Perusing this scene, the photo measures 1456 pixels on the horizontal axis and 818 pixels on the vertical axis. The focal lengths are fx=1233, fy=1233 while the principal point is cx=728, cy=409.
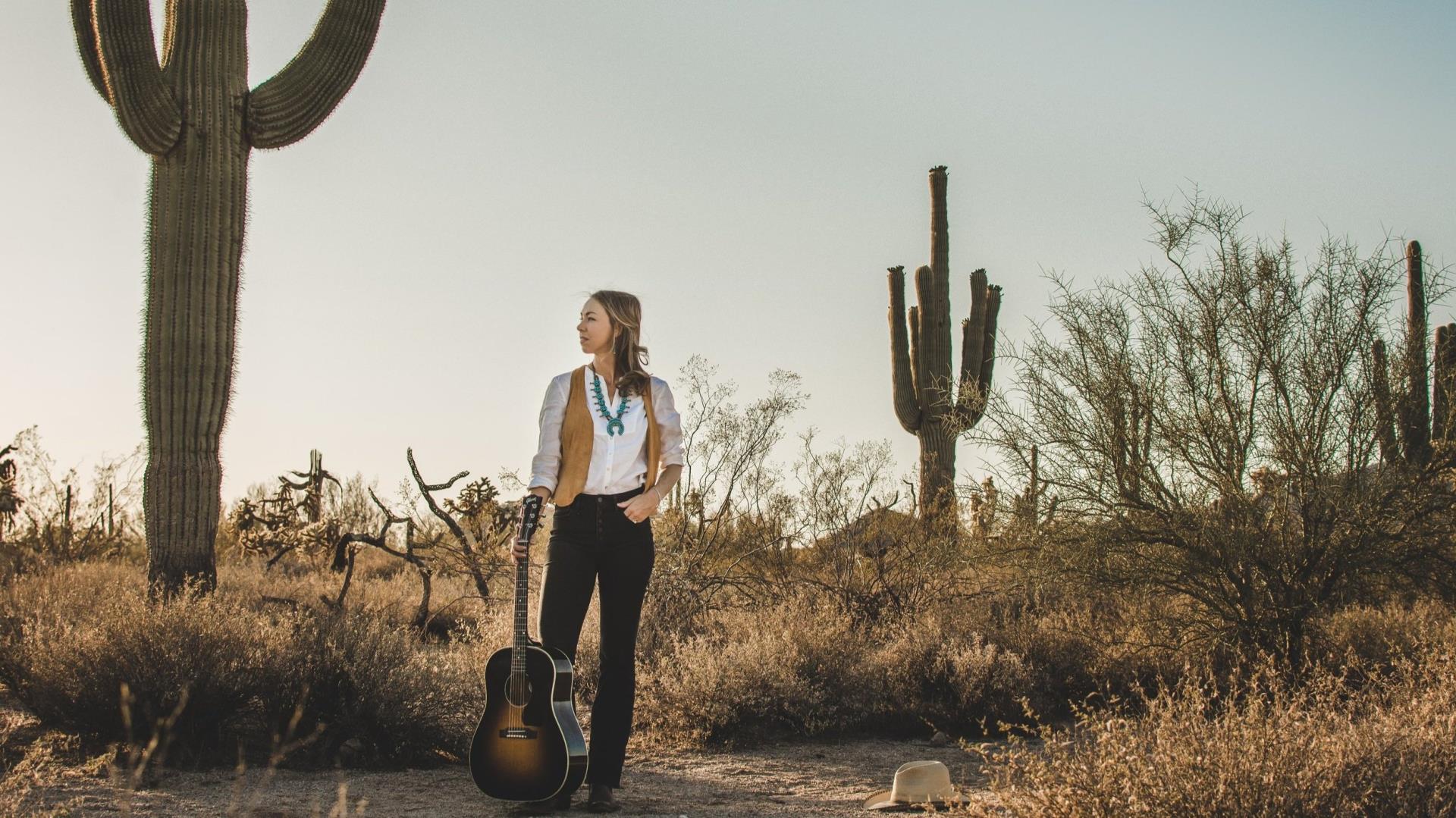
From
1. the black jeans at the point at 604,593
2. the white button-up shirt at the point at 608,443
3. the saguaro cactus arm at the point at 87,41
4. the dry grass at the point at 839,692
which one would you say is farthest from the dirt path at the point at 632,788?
the saguaro cactus arm at the point at 87,41

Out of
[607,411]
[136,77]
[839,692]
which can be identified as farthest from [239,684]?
[136,77]

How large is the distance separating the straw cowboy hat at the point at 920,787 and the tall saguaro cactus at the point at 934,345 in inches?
385

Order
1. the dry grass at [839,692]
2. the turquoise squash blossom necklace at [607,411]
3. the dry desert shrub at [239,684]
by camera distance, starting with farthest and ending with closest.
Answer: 1. the dry desert shrub at [239,684]
2. the turquoise squash blossom necklace at [607,411]
3. the dry grass at [839,692]

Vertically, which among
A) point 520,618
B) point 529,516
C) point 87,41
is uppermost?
point 87,41

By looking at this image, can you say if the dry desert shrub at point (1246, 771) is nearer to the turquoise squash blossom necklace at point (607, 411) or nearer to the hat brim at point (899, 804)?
the hat brim at point (899, 804)

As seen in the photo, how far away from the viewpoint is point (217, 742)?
19.3ft

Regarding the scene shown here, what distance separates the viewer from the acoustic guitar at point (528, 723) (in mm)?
4574

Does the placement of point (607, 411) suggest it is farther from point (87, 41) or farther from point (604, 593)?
point (87, 41)

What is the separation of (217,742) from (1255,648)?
6283 millimetres

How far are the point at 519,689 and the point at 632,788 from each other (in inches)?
45.9

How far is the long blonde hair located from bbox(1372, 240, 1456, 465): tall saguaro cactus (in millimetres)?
5694

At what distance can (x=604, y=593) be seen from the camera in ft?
15.7

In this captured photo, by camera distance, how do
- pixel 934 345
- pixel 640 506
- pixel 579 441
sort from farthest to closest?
pixel 934 345, pixel 579 441, pixel 640 506

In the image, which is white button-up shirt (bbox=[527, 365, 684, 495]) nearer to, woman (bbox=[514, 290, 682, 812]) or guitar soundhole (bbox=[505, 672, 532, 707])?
woman (bbox=[514, 290, 682, 812])
